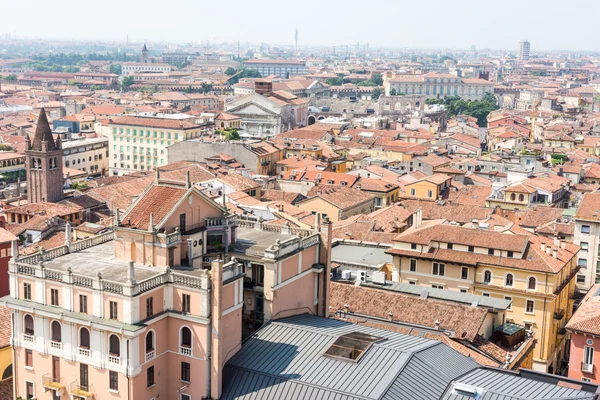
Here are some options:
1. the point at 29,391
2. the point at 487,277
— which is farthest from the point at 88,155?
the point at 29,391

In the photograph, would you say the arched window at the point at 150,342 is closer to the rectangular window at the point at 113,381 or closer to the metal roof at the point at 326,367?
the rectangular window at the point at 113,381

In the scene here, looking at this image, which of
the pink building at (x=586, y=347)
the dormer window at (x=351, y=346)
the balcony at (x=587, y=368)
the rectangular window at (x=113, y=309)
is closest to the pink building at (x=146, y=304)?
the rectangular window at (x=113, y=309)

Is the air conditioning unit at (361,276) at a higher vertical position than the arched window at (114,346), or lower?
lower

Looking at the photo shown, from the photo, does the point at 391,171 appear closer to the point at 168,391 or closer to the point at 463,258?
the point at 463,258

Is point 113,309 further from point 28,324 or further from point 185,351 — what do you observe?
point 28,324

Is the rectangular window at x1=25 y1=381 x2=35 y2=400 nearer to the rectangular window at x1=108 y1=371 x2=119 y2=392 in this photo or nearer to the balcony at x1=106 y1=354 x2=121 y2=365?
the rectangular window at x1=108 y1=371 x2=119 y2=392

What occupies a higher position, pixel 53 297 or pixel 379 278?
pixel 53 297
